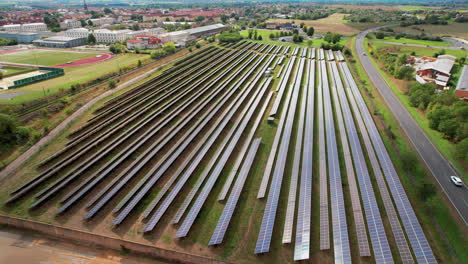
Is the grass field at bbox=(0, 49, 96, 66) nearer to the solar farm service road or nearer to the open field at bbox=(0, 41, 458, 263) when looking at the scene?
the open field at bbox=(0, 41, 458, 263)

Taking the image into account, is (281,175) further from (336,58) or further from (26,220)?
(336,58)

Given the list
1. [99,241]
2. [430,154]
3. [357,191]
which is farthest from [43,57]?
[430,154]

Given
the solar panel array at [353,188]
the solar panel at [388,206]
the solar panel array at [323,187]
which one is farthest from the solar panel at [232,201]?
the solar panel at [388,206]

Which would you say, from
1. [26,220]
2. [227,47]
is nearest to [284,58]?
[227,47]

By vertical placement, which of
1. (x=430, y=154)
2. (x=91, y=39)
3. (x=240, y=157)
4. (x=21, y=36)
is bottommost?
(x=240, y=157)

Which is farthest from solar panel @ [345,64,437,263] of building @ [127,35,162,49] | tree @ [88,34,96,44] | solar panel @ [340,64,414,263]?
tree @ [88,34,96,44]

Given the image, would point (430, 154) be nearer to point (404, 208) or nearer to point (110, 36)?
point (404, 208)

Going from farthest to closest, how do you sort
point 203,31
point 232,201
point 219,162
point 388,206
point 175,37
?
point 203,31 → point 175,37 → point 219,162 → point 232,201 → point 388,206
